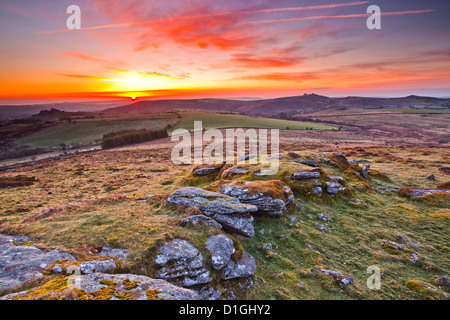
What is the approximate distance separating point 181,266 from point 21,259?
544cm

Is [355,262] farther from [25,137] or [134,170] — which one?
[25,137]

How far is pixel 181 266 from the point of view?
7.40 metres

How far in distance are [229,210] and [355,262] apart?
6.94m

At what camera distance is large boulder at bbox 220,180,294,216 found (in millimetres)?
12852

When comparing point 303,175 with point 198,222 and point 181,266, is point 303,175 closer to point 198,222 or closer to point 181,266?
point 198,222

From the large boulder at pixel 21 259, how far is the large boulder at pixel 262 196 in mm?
8827

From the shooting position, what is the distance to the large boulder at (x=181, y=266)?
23.6 feet

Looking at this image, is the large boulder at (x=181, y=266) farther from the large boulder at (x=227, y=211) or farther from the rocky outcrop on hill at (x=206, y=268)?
the large boulder at (x=227, y=211)

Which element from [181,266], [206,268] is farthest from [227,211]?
[181,266]

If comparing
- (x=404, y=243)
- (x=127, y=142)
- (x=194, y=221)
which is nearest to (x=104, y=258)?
(x=194, y=221)

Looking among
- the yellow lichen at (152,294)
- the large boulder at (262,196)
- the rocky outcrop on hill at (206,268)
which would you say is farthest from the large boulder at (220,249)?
the large boulder at (262,196)

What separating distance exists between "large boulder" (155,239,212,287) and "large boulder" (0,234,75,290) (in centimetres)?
315

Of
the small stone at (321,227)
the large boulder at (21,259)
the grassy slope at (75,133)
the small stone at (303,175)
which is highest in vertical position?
the grassy slope at (75,133)

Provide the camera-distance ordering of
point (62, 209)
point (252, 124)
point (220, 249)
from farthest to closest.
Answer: point (252, 124) < point (62, 209) < point (220, 249)
